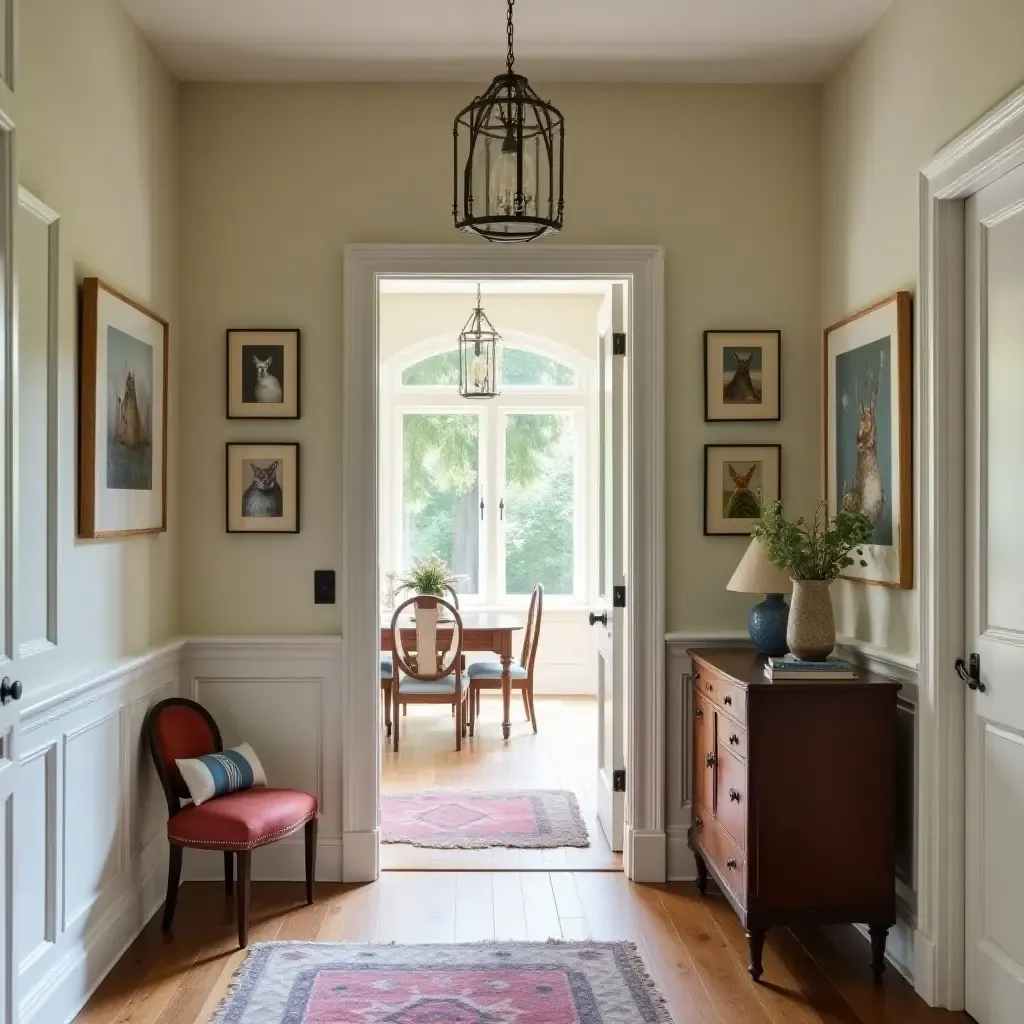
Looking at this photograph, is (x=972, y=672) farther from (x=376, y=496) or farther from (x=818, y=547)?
(x=376, y=496)

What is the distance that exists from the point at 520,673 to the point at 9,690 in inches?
175

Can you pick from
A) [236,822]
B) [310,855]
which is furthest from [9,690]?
[310,855]

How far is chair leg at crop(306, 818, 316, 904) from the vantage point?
3.73m

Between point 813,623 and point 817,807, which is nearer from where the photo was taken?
point 817,807

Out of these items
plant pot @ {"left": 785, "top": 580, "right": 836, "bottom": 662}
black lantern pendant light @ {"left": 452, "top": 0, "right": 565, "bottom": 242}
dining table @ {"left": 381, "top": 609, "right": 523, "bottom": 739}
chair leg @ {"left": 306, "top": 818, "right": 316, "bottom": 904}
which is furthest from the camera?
dining table @ {"left": 381, "top": 609, "right": 523, "bottom": 739}

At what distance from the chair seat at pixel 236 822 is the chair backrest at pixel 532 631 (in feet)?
10.2

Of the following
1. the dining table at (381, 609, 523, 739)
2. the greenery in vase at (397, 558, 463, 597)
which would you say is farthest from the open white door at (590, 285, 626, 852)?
the greenery in vase at (397, 558, 463, 597)

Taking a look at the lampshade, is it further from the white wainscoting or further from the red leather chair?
the white wainscoting

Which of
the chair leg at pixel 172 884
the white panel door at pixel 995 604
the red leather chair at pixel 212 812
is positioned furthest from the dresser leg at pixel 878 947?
the chair leg at pixel 172 884

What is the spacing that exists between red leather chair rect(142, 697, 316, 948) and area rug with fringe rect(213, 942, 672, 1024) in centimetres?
30

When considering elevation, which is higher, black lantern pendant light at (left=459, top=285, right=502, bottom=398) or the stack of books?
black lantern pendant light at (left=459, top=285, right=502, bottom=398)

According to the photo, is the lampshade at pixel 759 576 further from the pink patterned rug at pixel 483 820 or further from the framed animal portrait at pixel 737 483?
the pink patterned rug at pixel 483 820

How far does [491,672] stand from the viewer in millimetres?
6512

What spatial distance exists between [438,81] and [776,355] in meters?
1.62
